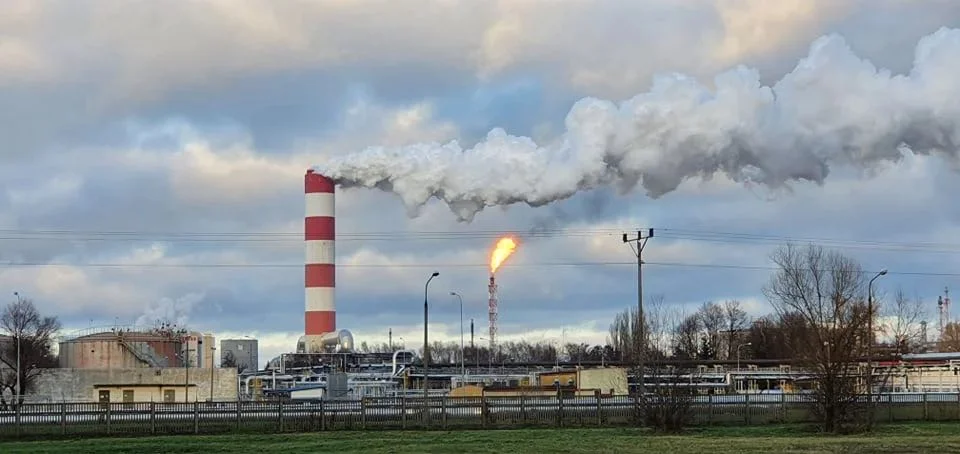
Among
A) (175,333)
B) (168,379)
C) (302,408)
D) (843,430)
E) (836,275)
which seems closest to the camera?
(843,430)

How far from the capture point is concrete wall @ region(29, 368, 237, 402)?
84750 mm

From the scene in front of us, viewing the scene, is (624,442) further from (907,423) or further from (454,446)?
(907,423)

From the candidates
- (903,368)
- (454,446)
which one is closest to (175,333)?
(903,368)

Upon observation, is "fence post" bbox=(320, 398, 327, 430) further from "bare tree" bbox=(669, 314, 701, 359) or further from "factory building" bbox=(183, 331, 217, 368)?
"bare tree" bbox=(669, 314, 701, 359)

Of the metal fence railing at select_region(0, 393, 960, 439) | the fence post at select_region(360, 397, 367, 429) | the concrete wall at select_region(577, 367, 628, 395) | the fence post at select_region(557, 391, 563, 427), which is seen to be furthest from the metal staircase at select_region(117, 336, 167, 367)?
the fence post at select_region(557, 391, 563, 427)

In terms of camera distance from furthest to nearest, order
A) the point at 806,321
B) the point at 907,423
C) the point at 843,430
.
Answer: the point at 806,321, the point at 907,423, the point at 843,430

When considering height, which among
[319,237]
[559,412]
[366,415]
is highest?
[319,237]

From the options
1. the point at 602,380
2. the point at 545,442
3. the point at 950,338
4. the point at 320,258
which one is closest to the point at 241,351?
the point at 320,258

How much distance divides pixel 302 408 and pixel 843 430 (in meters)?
19.7

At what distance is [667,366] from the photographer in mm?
44062

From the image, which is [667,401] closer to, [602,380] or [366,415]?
[366,415]

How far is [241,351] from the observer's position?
132m

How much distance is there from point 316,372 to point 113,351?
59.4 feet

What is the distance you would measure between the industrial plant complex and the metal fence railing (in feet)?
81.0
